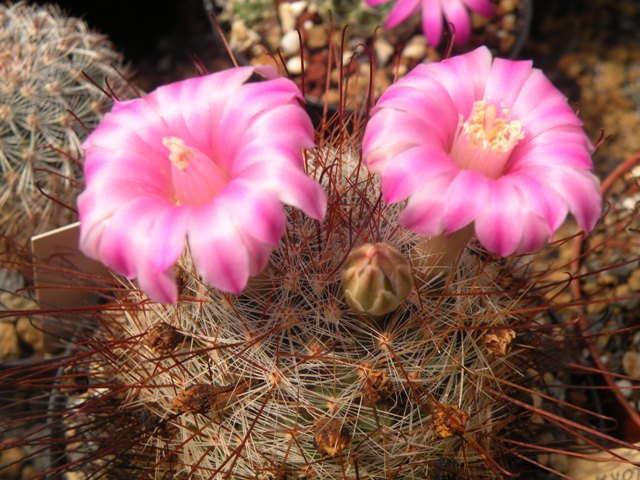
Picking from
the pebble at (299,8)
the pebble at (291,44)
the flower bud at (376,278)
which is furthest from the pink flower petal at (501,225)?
the pebble at (299,8)

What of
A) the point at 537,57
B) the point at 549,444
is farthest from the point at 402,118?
the point at 537,57

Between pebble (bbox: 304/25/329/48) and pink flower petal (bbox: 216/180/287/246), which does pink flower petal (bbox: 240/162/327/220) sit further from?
pebble (bbox: 304/25/329/48)

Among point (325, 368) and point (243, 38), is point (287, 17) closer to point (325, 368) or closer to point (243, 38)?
point (243, 38)

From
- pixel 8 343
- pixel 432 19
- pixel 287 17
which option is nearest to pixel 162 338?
pixel 8 343

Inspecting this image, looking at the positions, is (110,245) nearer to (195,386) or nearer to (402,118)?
(195,386)

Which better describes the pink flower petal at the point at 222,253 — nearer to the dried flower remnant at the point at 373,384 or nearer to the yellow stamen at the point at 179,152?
the yellow stamen at the point at 179,152

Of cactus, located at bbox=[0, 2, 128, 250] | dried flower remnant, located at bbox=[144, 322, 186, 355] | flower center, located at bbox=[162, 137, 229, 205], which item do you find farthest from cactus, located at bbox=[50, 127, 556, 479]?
cactus, located at bbox=[0, 2, 128, 250]
